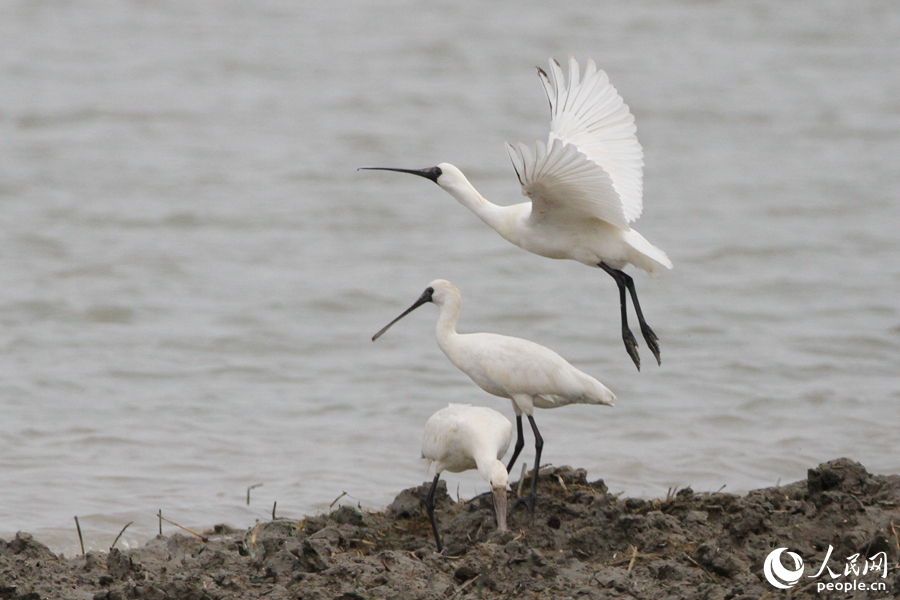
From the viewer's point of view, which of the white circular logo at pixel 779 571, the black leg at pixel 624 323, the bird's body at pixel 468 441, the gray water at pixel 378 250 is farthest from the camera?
the gray water at pixel 378 250

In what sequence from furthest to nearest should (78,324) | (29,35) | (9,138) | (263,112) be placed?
(29,35)
(263,112)
(9,138)
(78,324)

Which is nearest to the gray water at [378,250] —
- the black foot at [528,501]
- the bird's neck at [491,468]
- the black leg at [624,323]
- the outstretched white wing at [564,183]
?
the black leg at [624,323]

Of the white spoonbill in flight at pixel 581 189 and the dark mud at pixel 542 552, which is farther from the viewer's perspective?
the white spoonbill in flight at pixel 581 189

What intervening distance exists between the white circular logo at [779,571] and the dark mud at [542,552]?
31 millimetres

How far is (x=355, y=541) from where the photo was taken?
616 centimetres

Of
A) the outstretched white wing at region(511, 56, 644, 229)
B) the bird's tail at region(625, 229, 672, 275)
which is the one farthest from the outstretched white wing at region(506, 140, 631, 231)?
the outstretched white wing at region(511, 56, 644, 229)

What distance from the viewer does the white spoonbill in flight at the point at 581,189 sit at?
21.1 ft

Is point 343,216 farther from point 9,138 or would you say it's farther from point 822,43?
point 822,43

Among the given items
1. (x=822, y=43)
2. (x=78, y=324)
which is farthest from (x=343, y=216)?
(x=822, y=43)

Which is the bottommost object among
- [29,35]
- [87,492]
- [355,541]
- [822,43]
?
[87,492]

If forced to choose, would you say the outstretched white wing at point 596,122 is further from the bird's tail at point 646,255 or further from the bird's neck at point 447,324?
the bird's neck at point 447,324

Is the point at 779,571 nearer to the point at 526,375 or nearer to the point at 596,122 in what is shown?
the point at 526,375

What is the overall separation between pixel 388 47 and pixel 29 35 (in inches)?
236

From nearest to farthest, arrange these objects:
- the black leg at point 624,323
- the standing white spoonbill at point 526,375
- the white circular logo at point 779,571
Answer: the white circular logo at point 779,571 < the standing white spoonbill at point 526,375 < the black leg at point 624,323
